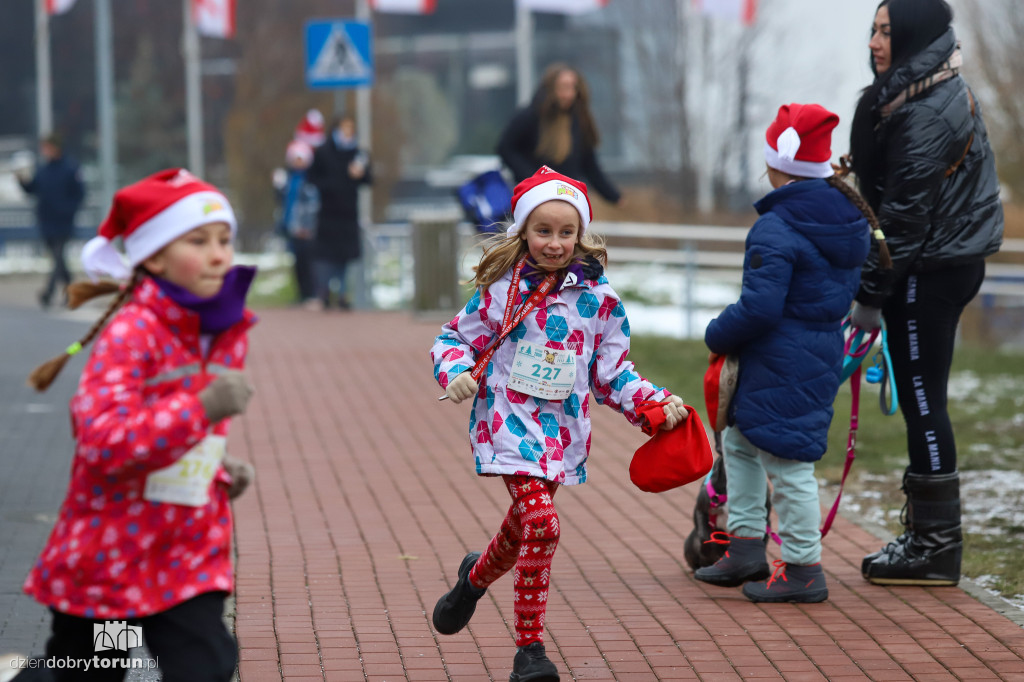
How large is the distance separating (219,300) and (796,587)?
290cm

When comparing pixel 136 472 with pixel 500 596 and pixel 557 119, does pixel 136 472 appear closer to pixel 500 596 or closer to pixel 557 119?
pixel 500 596

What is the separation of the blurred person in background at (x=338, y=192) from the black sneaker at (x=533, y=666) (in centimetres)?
1206

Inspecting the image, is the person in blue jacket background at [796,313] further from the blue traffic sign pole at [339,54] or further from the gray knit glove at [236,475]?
the blue traffic sign pole at [339,54]

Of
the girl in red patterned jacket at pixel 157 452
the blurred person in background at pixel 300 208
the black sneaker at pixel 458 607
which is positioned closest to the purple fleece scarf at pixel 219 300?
the girl in red patterned jacket at pixel 157 452

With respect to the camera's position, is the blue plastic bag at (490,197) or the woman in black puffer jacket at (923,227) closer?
the woman in black puffer jacket at (923,227)

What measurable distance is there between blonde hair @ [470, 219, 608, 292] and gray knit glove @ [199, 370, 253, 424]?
1.46 m

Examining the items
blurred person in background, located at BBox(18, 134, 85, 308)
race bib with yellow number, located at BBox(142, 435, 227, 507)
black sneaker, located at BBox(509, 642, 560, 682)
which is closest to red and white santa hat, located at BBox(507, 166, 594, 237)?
black sneaker, located at BBox(509, 642, 560, 682)

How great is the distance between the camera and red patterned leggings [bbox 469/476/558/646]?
14.1ft

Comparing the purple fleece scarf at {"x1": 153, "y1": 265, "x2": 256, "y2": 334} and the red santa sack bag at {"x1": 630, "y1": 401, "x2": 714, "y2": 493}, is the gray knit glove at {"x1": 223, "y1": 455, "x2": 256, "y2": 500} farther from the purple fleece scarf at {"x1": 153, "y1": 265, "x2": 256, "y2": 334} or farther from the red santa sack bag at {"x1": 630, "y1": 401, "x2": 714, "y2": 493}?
the red santa sack bag at {"x1": 630, "y1": 401, "x2": 714, "y2": 493}

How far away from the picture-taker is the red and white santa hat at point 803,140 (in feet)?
16.9

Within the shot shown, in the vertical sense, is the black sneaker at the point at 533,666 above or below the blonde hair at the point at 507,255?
below

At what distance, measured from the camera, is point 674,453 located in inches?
175

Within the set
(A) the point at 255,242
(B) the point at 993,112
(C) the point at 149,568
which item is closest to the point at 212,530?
(C) the point at 149,568

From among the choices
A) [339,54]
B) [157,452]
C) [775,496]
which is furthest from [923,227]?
[339,54]
